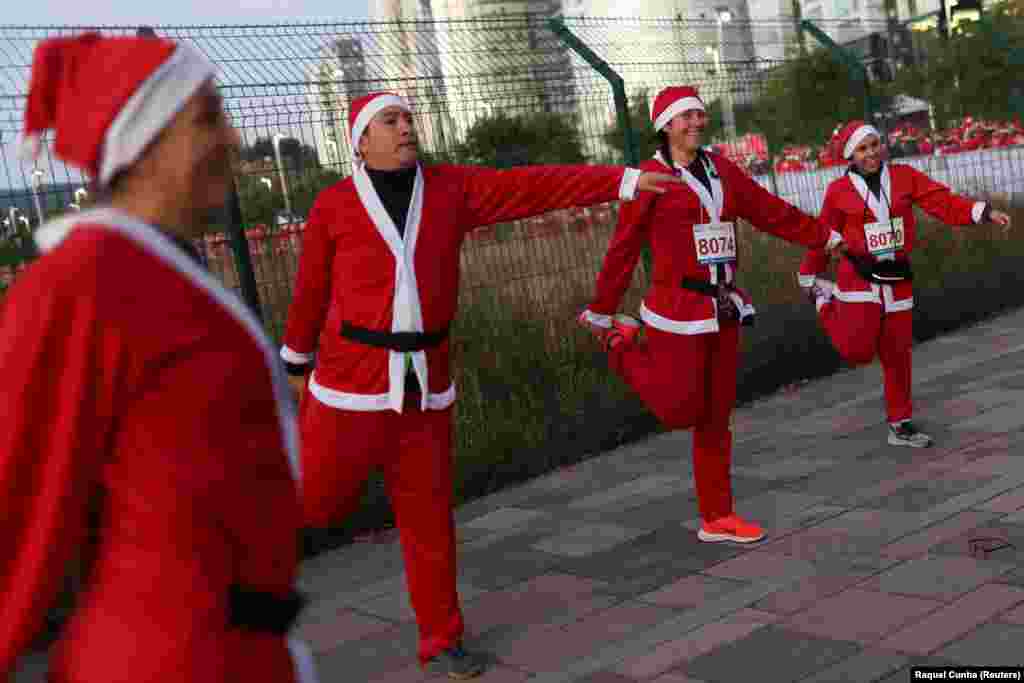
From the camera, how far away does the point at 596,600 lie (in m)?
5.28

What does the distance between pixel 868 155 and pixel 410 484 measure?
4013 mm

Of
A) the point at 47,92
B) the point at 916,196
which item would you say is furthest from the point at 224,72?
the point at 47,92

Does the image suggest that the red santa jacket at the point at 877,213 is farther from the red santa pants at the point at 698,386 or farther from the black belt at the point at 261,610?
the black belt at the point at 261,610

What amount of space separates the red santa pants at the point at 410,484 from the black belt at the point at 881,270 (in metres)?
3.48

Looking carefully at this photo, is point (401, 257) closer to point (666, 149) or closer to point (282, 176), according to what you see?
point (666, 149)

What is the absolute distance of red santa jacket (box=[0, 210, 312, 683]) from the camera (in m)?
1.96

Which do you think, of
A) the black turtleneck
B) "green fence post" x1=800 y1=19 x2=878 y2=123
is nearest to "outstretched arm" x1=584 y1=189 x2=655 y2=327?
the black turtleneck

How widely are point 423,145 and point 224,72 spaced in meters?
1.56

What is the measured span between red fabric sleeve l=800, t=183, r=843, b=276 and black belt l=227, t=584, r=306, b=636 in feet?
18.4

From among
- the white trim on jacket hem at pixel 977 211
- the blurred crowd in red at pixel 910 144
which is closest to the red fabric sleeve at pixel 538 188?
the white trim on jacket hem at pixel 977 211

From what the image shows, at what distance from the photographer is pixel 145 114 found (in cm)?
209

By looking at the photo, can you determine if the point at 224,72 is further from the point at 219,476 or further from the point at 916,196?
the point at 219,476

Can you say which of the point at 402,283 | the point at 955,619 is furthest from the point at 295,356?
the point at 955,619

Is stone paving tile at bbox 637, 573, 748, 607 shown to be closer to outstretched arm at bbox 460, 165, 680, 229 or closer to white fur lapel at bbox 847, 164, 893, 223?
outstretched arm at bbox 460, 165, 680, 229
